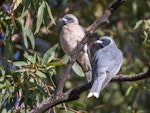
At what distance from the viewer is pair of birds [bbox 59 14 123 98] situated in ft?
13.3

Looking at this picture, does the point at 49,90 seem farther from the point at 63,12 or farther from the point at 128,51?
the point at 128,51

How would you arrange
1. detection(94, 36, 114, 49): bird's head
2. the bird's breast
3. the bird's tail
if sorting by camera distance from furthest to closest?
the bird's breast
detection(94, 36, 114, 49): bird's head
the bird's tail

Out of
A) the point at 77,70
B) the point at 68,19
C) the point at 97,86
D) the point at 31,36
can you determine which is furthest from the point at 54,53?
the point at 68,19

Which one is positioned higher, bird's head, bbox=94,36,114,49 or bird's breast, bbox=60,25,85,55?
bird's head, bbox=94,36,114,49

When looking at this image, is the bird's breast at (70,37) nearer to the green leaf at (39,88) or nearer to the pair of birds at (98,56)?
the pair of birds at (98,56)

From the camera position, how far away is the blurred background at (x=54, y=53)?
14.1ft

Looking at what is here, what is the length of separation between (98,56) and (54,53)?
358 millimetres

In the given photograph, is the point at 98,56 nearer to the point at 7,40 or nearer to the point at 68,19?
the point at 7,40

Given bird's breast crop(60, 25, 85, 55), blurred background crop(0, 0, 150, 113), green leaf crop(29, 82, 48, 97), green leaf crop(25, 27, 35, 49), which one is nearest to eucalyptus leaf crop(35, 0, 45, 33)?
blurred background crop(0, 0, 150, 113)

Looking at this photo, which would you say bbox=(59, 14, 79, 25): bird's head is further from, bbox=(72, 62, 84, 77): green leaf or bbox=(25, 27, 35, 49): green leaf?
bbox=(25, 27, 35, 49): green leaf

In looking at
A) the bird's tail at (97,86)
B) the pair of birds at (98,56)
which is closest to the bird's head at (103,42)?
the pair of birds at (98,56)

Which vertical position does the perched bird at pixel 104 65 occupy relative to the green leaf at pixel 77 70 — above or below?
above

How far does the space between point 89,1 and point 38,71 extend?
3.59 m

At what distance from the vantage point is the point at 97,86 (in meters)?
3.95
